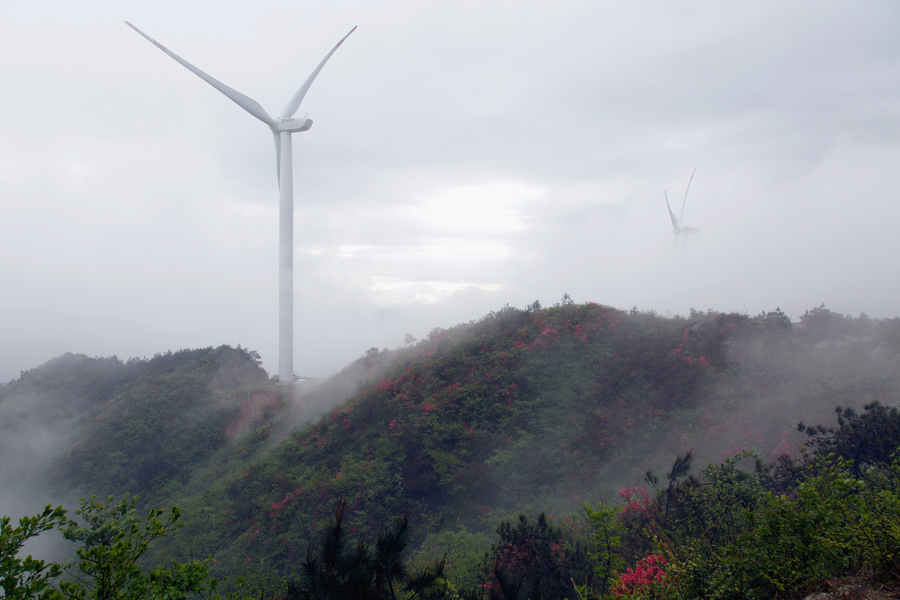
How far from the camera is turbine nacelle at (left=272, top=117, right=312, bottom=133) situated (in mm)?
27641

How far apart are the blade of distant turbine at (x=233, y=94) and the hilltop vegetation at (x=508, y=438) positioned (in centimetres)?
1620

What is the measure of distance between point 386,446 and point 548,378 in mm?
7849

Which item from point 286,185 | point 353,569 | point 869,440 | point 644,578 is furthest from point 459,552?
point 286,185

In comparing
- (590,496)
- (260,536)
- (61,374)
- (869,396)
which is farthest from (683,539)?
(61,374)

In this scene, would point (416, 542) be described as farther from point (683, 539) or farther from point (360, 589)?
point (360, 589)

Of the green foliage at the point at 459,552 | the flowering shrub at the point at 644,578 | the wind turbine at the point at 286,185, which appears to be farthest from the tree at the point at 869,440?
the wind turbine at the point at 286,185

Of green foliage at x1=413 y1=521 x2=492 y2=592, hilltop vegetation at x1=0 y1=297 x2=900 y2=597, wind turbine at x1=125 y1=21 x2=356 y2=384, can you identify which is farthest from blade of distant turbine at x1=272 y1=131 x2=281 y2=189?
green foliage at x1=413 y1=521 x2=492 y2=592

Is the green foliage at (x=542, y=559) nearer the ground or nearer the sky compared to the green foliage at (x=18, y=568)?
nearer the ground

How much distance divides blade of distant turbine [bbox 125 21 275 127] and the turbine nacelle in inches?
15.5

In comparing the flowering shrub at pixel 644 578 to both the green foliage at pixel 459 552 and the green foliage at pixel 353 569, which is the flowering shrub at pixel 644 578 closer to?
the green foliage at pixel 353 569

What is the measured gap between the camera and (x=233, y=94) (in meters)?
26.0

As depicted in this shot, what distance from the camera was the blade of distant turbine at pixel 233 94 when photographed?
A: 23100mm

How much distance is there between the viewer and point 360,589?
556cm

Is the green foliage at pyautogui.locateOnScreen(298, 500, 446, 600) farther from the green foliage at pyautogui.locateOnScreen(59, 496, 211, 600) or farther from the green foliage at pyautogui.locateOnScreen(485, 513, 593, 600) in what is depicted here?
the green foliage at pyautogui.locateOnScreen(485, 513, 593, 600)
